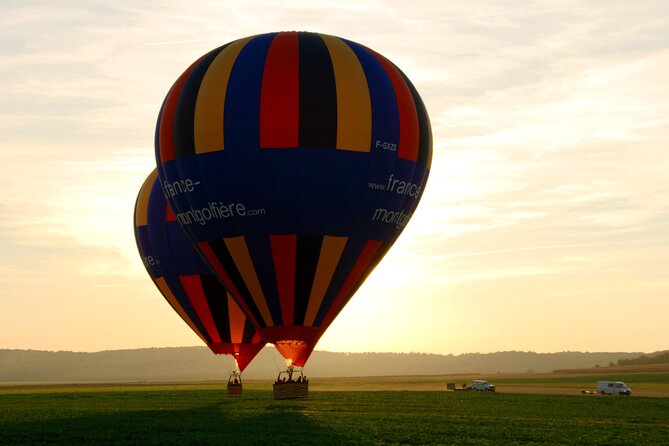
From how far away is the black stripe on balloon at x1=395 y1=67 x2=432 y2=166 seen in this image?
49.7 metres

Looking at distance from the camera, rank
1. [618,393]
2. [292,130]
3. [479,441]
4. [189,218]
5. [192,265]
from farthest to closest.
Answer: [618,393] → [192,265] → [189,218] → [292,130] → [479,441]

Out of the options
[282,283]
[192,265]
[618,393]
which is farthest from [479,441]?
[618,393]

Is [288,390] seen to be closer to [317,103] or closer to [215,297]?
[215,297]

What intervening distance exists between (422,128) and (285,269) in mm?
10461

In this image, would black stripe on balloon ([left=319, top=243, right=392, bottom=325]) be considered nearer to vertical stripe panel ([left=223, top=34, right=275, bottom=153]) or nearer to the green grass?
the green grass

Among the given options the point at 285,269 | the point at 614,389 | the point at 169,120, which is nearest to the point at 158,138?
the point at 169,120

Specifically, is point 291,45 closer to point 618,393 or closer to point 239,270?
point 239,270

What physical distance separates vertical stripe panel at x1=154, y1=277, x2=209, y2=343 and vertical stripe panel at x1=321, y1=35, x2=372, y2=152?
22.8m

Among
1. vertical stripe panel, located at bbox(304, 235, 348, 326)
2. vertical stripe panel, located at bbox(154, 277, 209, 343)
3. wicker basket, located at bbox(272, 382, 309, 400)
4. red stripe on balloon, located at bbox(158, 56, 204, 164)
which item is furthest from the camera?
vertical stripe panel, located at bbox(154, 277, 209, 343)

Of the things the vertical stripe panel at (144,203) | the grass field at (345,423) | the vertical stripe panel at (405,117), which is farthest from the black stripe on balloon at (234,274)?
the vertical stripe panel at (144,203)

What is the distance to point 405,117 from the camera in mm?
48344

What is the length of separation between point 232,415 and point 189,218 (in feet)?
33.4

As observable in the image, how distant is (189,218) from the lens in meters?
49.2

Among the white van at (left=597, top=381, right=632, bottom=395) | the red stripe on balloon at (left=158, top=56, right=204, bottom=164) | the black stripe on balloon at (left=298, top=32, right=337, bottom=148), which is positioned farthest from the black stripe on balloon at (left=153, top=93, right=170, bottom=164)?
the white van at (left=597, top=381, right=632, bottom=395)
